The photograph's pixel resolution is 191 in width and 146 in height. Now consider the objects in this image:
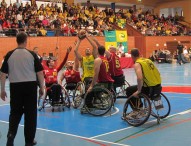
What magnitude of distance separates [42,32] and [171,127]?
1550 cm

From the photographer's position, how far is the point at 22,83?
14.5 feet

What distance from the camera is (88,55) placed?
25.6 feet

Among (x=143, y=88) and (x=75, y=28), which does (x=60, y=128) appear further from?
(x=75, y=28)

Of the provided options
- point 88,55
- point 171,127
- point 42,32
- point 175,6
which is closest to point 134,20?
point 175,6

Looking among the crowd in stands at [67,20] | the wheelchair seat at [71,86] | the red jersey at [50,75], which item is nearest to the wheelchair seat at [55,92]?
the red jersey at [50,75]

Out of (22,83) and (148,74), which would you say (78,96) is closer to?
(148,74)

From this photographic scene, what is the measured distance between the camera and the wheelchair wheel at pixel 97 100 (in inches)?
269

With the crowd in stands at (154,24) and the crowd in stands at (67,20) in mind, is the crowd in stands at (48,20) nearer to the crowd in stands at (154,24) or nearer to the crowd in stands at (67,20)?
the crowd in stands at (67,20)

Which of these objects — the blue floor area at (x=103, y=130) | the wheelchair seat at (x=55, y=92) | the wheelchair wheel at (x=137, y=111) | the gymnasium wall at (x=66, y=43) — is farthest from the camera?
the gymnasium wall at (x=66, y=43)

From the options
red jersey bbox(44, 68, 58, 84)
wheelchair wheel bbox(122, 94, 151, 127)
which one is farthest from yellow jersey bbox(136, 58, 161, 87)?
red jersey bbox(44, 68, 58, 84)

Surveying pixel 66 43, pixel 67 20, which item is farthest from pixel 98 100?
pixel 67 20

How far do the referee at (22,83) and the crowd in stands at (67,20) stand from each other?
14.6 m

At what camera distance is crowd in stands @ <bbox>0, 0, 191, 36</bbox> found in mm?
19289

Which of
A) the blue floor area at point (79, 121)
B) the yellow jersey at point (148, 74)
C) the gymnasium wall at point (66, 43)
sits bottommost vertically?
the blue floor area at point (79, 121)
